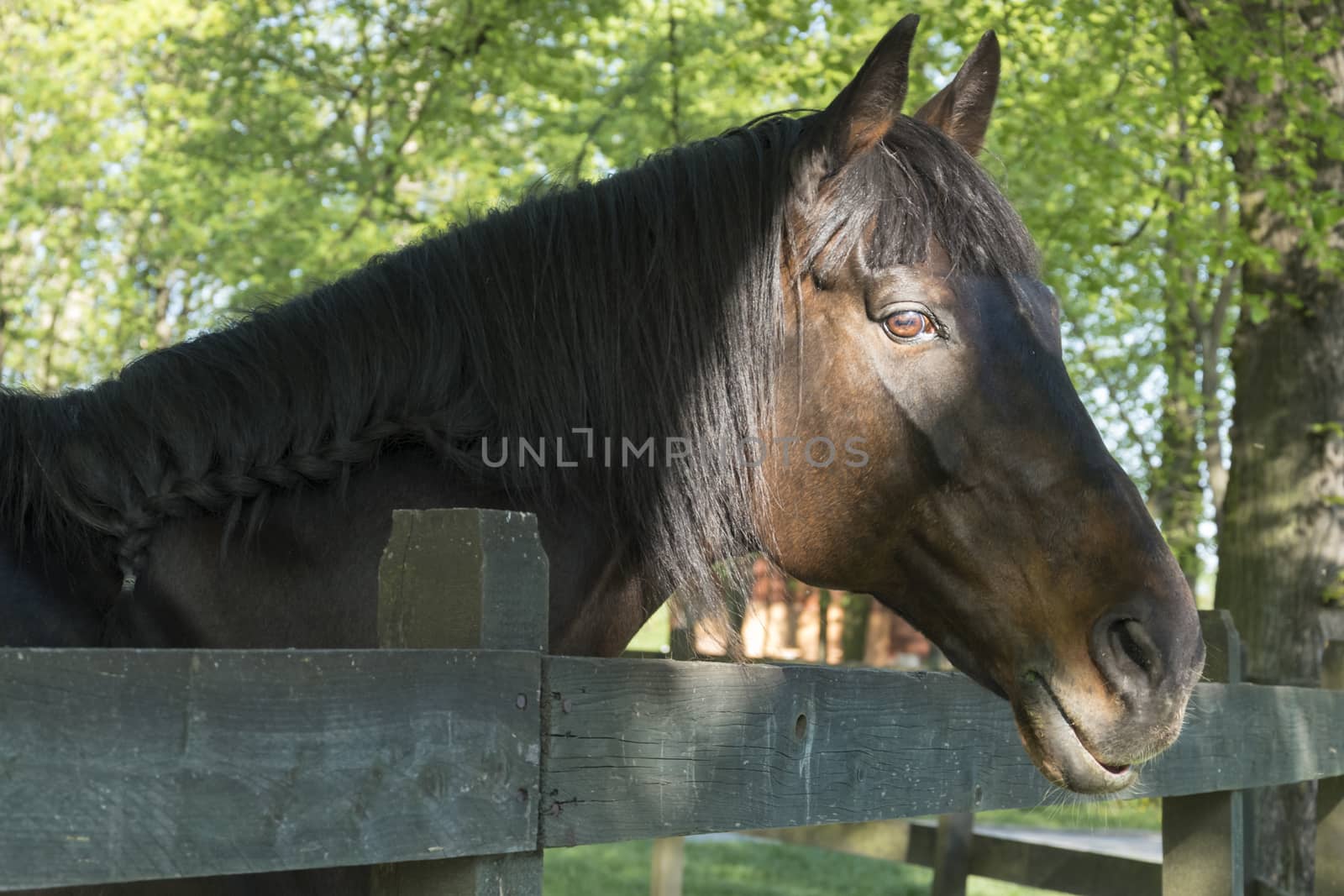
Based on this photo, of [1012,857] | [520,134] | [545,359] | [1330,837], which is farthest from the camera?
[520,134]

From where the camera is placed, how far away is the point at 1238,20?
22.5 ft

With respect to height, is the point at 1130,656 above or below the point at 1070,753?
above

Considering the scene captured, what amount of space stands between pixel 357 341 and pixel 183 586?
19.8 inches

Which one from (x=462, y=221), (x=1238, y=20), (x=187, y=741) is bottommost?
(x=187, y=741)

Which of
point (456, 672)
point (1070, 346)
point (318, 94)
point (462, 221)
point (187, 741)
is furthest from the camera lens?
point (1070, 346)

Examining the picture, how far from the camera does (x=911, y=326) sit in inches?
87.9

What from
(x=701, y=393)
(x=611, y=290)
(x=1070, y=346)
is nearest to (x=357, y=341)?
(x=611, y=290)

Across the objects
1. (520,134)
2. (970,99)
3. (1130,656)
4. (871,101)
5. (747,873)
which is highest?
(520,134)

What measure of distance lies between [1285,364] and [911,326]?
18.6 feet

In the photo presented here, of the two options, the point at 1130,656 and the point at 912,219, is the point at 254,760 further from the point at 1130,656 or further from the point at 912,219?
the point at 912,219

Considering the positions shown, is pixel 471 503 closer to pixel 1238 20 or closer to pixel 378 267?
pixel 378 267

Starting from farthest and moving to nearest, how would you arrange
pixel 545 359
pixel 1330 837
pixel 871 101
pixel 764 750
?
pixel 1330 837 → pixel 871 101 → pixel 545 359 → pixel 764 750

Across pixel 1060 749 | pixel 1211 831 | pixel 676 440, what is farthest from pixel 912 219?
pixel 1211 831

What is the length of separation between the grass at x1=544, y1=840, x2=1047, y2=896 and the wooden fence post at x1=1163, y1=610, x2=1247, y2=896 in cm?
462
